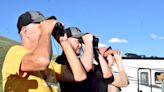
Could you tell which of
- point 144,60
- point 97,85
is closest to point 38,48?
point 97,85

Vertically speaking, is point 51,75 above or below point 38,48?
below

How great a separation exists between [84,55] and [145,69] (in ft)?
46.7

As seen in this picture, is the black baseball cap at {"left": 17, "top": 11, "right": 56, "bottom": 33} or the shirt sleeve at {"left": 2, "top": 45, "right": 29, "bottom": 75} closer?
the shirt sleeve at {"left": 2, "top": 45, "right": 29, "bottom": 75}

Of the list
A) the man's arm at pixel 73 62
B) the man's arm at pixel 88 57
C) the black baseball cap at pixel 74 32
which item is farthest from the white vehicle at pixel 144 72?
the man's arm at pixel 73 62

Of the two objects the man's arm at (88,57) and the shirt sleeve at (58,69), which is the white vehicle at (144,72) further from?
the shirt sleeve at (58,69)

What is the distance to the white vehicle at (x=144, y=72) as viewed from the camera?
1884 centimetres

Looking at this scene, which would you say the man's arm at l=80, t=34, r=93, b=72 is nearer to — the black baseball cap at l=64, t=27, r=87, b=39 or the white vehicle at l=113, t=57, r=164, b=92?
the black baseball cap at l=64, t=27, r=87, b=39

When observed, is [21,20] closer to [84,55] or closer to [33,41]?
[33,41]

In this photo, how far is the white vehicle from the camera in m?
18.8

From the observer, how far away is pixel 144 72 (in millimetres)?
19328

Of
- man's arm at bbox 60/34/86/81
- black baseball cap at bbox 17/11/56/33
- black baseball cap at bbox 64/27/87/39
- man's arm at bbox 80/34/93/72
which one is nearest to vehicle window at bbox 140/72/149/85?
black baseball cap at bbox 64/27/87/39

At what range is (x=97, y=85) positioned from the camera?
6.00m

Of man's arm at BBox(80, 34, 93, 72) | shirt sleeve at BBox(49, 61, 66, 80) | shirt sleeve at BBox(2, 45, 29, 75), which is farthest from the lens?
man's arm at BBox(80, 34, 93, 72)

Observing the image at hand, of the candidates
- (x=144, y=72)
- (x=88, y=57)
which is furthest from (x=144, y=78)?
(x=88, y=57)
